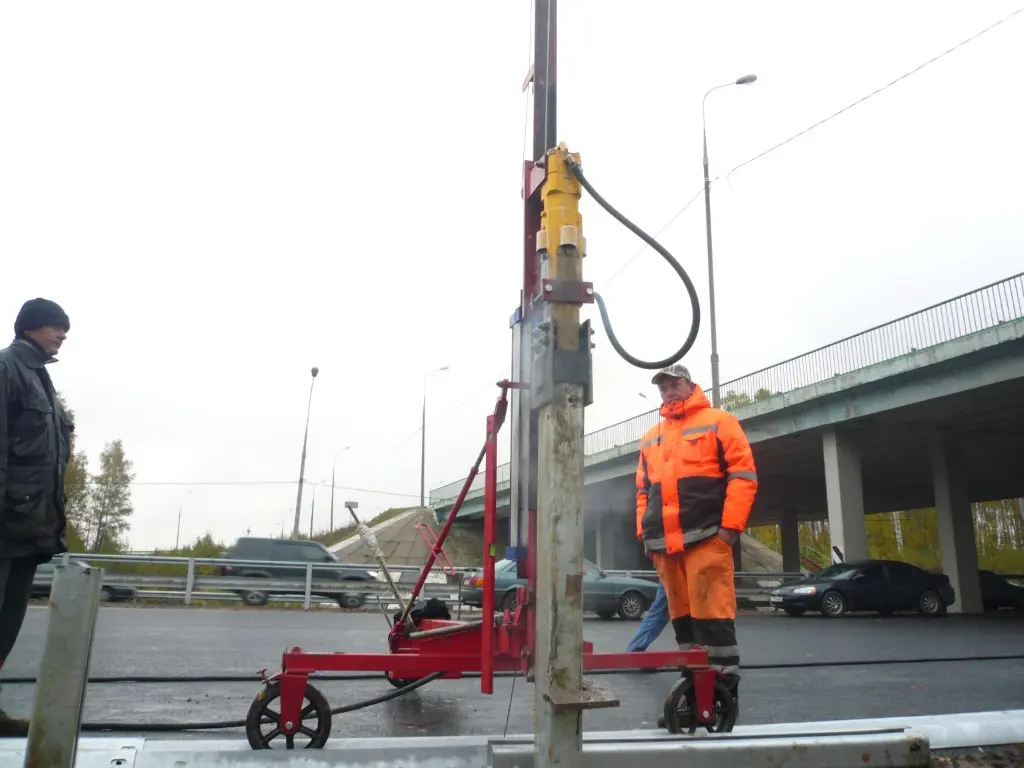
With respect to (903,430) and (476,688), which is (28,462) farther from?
(903,430)

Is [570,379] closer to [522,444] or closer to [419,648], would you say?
[522,444]

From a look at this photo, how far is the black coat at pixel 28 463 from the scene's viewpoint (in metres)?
3.29

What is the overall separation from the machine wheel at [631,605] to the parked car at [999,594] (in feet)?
50.4

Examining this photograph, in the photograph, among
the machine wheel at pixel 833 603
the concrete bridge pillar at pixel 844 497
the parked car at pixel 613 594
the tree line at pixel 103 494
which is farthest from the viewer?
the tree line at pixel 103 494

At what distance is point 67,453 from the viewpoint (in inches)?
149

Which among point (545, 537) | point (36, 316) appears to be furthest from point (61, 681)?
point (36, 316)

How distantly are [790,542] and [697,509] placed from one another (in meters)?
37.1

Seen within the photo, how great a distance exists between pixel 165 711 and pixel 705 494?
9.88 feet

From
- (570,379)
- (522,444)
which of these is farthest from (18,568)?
(570,379)

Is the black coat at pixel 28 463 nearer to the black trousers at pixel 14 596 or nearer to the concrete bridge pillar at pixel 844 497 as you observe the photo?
the black trousers at pixel 14 596

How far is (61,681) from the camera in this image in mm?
1756

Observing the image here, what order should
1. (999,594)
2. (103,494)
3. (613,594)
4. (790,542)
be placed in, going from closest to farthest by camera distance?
(613,594) < (999,594) < (790,542) < (103,494)

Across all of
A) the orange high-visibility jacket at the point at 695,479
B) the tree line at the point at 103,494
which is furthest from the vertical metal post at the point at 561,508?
the tree line at the point at 103,494

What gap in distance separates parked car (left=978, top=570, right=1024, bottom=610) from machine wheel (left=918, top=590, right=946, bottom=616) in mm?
7154
